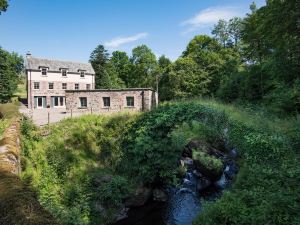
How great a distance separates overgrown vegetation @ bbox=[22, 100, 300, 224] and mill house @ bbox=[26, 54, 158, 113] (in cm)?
942

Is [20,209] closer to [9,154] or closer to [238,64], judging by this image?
[9,154]

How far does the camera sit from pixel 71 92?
26938 mm

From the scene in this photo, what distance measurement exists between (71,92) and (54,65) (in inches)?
754

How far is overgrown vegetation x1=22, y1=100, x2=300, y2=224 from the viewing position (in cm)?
755

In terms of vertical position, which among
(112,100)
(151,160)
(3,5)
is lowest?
(151,160)

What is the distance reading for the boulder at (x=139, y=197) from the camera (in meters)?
13.0

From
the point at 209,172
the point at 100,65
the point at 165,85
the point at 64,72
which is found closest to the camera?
the point at 209,172

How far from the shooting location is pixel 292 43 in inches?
639

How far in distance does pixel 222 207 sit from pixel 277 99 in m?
9.97

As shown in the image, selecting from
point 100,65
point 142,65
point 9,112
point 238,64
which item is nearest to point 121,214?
point 9,112

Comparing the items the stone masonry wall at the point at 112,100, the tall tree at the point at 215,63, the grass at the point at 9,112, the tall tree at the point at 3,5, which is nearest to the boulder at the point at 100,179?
the grass at the point at 9,112

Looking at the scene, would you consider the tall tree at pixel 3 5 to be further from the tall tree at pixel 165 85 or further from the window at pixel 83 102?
the tall tree at pixel 165 85

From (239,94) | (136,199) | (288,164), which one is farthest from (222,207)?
(239,94)

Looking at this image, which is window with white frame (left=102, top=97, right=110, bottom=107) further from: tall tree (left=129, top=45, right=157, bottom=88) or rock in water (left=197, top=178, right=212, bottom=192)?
tall tree (left=129, top=45, right=157, bottom=88)
